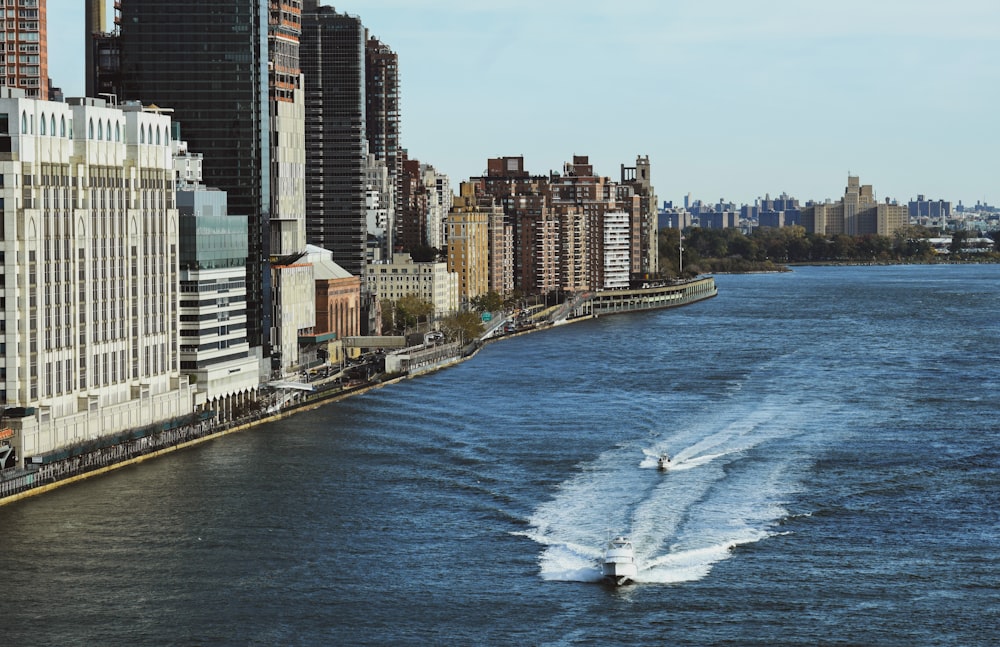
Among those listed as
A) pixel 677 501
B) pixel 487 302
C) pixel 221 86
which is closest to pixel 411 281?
pixel 487 302

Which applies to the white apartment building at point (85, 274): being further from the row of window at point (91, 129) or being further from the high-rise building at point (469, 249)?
the high-rise building at point (469, 249)

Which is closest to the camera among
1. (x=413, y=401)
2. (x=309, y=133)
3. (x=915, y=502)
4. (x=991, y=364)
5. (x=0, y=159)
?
(x=915, y=502)

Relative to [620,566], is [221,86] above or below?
above

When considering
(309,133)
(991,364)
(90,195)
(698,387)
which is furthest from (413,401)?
(309,133)

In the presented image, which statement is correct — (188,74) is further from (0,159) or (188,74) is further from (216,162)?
(0,159)

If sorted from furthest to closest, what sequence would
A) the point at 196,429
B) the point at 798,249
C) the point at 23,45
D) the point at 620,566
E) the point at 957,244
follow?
the point at 957,244 < the point at 798,249 < the point at 23,45 < the point at 196,429 < the point at 620,566

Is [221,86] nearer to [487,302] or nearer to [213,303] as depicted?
[213,303]

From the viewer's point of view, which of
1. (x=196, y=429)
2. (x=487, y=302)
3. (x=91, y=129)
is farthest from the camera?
(x=487, y=302)

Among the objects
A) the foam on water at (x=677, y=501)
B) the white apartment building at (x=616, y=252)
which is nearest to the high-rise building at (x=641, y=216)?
the white apartment building at (x=616, y=252)
